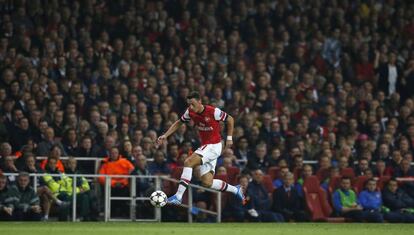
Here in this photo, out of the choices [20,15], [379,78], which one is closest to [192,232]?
[20,15]

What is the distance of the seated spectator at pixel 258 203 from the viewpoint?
2470 centimetres

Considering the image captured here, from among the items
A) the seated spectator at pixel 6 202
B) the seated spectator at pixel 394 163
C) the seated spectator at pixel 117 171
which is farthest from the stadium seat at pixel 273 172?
the seated spectator at pixel 6 202

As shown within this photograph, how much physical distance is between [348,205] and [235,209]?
2503mm

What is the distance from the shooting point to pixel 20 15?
27.8 metres

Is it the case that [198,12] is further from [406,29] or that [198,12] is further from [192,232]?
[192,232]

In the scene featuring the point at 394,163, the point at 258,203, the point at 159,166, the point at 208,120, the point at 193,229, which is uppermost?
the point at 208,120

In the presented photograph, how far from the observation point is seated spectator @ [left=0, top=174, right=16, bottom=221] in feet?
74.7

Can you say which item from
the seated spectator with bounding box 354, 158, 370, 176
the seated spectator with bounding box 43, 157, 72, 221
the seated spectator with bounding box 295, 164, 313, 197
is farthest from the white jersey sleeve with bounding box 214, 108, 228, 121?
the seated spectator with bounding box 354, 158, 370, 176

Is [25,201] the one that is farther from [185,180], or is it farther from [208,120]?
[208,120]

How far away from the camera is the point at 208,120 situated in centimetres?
2119

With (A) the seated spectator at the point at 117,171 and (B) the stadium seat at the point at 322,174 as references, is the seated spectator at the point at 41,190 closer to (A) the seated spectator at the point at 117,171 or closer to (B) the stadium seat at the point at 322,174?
(A) the seated spectator at the point at 117,171

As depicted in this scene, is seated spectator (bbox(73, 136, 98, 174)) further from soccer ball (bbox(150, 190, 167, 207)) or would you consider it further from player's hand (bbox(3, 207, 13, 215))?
soccer ball (bbox(150, 190, 167, 207))

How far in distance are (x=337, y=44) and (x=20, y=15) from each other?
821 cm

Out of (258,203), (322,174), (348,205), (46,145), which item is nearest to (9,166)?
(46,145)
